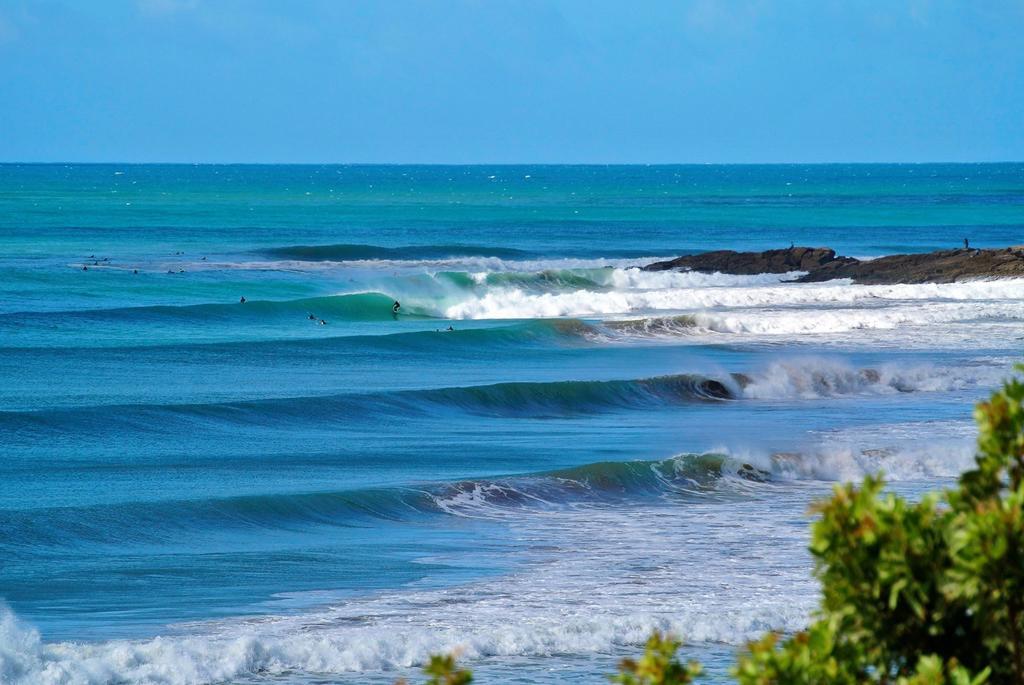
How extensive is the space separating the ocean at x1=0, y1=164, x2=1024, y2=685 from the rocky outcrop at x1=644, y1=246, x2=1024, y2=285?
121cm

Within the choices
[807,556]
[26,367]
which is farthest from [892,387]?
[26,367]

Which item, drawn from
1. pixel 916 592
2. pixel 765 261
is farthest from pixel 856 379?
pixel 916 592

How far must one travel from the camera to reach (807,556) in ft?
48.4

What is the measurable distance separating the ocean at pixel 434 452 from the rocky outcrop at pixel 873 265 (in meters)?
1.21

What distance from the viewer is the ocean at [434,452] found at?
39.2 feet

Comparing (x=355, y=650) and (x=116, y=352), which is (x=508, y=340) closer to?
(x=116, y=352)

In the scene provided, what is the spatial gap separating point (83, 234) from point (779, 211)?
50612mm

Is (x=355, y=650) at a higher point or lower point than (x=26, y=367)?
lower

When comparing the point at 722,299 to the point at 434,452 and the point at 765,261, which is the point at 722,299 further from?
the point at 434,452

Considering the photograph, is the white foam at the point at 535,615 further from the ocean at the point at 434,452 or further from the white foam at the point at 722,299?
the white foam at the point at 722,299

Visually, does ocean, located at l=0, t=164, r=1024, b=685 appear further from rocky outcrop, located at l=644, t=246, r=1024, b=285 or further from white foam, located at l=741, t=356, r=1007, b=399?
rocky outcrop, located at l=644, t=246, r=1024, b=285

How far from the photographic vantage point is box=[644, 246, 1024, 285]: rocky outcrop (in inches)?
1797

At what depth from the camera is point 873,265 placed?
1895 inches

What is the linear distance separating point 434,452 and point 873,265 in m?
30.2
